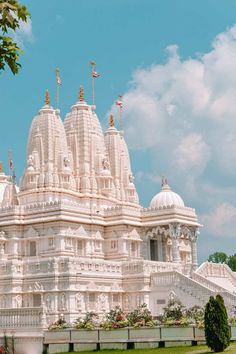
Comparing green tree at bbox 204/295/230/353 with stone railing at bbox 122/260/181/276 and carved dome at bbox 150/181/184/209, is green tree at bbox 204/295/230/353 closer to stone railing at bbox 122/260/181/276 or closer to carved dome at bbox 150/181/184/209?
stone railing at bbox 122/260/181/276

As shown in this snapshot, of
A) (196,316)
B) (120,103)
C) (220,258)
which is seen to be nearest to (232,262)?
(220,258)

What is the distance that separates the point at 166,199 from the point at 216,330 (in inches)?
1244

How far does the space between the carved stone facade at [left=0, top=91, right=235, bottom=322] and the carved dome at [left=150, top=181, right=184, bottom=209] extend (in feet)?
0.31

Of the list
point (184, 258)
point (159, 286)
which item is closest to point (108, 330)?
point (159, 286)

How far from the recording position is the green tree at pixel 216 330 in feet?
87.5

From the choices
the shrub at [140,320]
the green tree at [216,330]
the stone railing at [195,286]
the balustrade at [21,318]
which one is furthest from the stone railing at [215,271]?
the green tree at [216,330]

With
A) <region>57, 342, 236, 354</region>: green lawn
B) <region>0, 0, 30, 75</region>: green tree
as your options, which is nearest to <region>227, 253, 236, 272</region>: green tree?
<region>57, 342, 236, 354</region>: green lawn

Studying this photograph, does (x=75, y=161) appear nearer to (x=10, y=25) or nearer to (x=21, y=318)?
(x=21, y=318)

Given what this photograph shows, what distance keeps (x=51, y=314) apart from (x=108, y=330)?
14.1 metres

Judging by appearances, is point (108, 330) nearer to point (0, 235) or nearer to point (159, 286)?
point (159, 286)

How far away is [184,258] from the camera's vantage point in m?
58.8

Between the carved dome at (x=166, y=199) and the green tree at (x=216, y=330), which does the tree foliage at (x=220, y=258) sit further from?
the green tree at (x=216, y=330)

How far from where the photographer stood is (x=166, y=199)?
58.1 metres

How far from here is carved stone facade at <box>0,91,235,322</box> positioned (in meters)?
46.8
